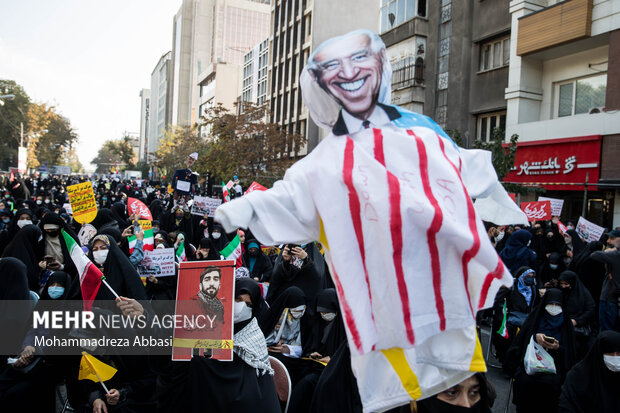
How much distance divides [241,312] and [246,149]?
83.1ft

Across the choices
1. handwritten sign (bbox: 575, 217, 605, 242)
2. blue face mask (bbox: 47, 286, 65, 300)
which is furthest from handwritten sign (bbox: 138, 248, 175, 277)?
handwritten sign (bbox: 575, 217, 605, 242)

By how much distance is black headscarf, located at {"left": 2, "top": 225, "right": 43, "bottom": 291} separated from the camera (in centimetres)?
653

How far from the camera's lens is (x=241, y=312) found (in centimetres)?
386

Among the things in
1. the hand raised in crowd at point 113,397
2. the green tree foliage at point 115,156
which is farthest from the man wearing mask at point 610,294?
the green tree foliage at point 115,156

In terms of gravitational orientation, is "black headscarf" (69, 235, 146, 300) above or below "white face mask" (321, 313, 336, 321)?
above

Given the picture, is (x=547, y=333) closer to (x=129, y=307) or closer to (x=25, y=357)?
(x=129, y=307)

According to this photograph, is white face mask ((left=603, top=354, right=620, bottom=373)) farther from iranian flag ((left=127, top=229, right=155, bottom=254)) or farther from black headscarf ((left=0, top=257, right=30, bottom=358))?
iranian flag ((left=127, top=229, right=155, bottom=254))

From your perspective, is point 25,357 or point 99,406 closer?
point 99,406

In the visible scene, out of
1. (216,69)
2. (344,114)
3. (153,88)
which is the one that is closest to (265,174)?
(344,114)

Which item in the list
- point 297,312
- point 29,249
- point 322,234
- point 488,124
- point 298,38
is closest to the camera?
point 322,234

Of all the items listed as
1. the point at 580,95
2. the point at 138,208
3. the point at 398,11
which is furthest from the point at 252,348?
the point at 398,11

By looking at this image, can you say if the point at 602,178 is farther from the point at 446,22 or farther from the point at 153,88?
the point at 153,88

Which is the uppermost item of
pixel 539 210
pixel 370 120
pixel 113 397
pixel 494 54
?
pixel 494 54

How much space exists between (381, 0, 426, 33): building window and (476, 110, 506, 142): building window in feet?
19.6
